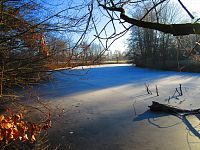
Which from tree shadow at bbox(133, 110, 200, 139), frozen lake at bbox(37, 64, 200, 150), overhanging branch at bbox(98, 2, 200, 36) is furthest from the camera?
tree shadow at bbox(133, 110, 200, 139)

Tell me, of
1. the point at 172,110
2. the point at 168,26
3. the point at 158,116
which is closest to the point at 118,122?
the point at 158,116

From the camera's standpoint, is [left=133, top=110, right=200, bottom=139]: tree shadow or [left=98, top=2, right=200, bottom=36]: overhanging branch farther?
[left=133, top=110, right=200, bottom=139]: tree shadow

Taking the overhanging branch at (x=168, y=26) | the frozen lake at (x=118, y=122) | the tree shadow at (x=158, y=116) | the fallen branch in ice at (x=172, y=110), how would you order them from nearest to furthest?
the overhanging branch at (x=168, y=26), the frozen lake at (x=118, y=122), the tree shadow at (x=158, y=116), the fallen branch in ice at (x=172, y=110)

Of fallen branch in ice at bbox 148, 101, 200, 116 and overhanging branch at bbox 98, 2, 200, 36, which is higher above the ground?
Answer: overhanging branch at bbox 98, 2, 200, 36

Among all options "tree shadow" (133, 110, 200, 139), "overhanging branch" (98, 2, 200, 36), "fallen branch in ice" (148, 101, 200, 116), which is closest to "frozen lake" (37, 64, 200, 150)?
"tree shadow" (133, 110, 200, 139)

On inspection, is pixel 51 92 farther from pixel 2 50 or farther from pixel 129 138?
pixel 2 50

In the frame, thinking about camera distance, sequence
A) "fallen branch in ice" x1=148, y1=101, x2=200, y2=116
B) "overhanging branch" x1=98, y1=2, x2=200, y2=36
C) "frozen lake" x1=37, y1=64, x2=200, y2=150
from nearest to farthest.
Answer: "overhanging branch" x1=98, y1=2, x2=200, y2=36
"frozen lake" x1=37, y1=64, x2=200, y2=150
"fallen branch in ice" x1=148, y1=101, x2=200, y2=116

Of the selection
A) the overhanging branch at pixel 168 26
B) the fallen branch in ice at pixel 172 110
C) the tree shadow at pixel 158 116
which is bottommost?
the tree shadow at pixel 158 116

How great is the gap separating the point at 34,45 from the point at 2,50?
20.1 inches

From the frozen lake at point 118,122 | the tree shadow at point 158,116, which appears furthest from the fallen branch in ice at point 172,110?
the frozen lake at point 118,122

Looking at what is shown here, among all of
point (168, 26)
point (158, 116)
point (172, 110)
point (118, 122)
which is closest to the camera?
point (168, 26)

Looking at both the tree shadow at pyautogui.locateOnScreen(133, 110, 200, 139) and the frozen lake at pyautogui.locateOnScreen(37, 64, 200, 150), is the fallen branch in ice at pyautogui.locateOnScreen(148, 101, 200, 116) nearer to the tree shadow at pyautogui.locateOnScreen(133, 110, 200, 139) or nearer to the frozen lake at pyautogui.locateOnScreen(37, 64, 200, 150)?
the tree shadow at pyautogui.locateOnScreen(133, 110, 200, 139)

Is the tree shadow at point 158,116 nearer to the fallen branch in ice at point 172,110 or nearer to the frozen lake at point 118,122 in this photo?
the frozen lake at point 118,122

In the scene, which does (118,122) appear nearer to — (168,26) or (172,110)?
(172,110)
